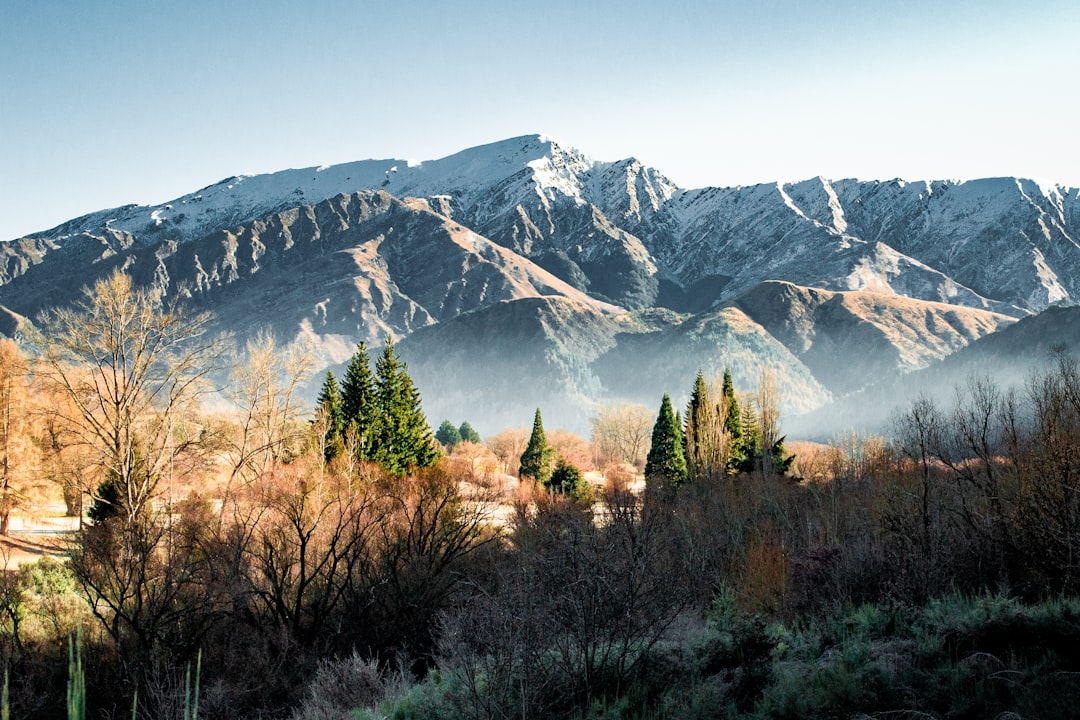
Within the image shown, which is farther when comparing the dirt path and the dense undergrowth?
the dirt path

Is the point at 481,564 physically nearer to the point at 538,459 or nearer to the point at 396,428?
the point at 396,428

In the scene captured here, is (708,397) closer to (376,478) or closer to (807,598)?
(376,478)

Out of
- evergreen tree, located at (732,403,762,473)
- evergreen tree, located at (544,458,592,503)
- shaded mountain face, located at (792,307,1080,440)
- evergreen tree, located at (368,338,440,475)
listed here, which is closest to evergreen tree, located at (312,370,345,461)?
evergreen tree, located at (368,338,440,475)

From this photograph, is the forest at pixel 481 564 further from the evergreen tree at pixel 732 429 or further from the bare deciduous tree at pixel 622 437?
the bare deciduous tree at pixel 622 437

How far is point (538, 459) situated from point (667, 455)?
42.6 ft

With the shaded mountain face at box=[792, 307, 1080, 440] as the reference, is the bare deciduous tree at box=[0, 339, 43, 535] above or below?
above

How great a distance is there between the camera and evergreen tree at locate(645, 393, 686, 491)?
5699cm

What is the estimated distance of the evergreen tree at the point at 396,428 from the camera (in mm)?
47062

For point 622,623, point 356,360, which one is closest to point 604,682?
point 622,623

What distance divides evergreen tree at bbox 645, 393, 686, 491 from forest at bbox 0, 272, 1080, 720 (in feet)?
0.72

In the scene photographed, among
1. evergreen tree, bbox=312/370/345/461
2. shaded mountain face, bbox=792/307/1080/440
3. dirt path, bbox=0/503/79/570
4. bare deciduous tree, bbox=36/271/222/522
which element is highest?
bare deciduous tree, bbox=36/271/222/522

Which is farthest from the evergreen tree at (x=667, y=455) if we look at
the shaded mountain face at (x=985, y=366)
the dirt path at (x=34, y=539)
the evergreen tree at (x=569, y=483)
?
the shaded mountain face at (x=985, y=366)

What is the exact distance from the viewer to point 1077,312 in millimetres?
162250

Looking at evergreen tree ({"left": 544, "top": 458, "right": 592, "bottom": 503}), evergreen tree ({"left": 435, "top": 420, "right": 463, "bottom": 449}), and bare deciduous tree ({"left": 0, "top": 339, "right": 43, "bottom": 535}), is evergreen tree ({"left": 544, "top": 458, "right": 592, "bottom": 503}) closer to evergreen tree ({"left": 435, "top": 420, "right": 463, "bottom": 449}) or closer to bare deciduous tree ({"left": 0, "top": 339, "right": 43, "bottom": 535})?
bare deciduous tree ({"left": 0, "top": 339, "right": 43, "bottom": 535})
